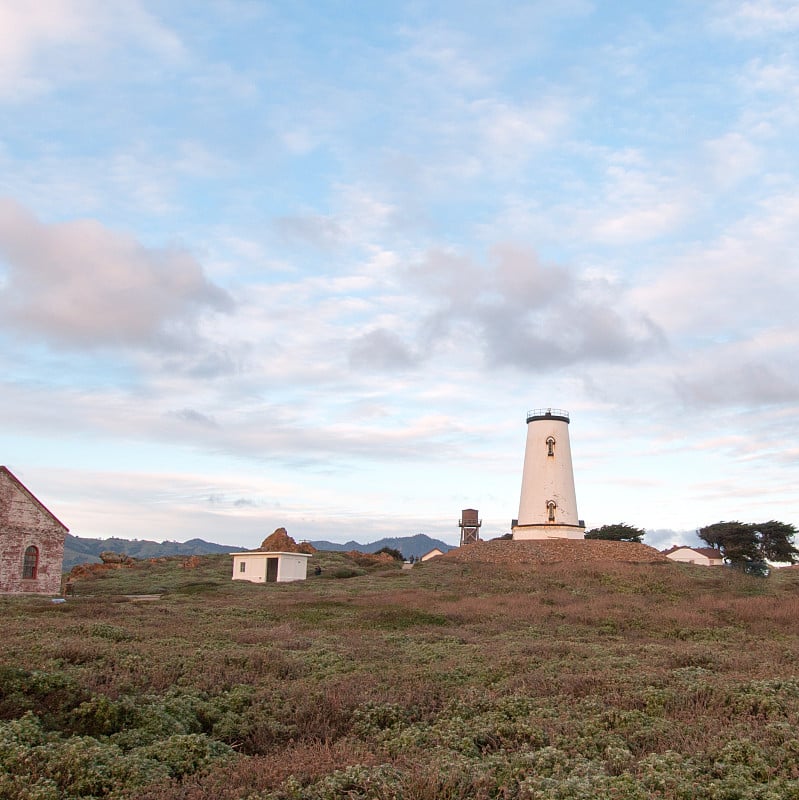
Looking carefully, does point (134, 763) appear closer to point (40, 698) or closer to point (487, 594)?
point (40, 698)

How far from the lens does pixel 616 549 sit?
58.8 m

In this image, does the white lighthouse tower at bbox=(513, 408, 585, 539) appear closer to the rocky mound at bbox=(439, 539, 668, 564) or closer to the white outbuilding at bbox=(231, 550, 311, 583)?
the rocky mound at bbox=(439, 539, 668, 564)

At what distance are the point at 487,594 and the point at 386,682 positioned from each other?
24550 mm

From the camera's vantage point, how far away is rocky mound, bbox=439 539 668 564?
186 feet

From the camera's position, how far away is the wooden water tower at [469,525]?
8412 centimetres

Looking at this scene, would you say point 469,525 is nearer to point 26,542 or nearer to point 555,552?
point 555,552

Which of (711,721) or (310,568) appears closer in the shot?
(711,721)

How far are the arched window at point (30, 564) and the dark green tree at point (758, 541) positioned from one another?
74676mm

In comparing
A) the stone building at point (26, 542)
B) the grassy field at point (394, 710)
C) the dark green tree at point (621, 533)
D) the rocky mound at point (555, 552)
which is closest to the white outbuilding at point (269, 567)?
the rocky mound at point (555, 552)

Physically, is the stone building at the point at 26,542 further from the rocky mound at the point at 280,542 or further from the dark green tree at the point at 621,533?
the dark green tree at the point at 621,533

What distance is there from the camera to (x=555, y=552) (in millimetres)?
57688

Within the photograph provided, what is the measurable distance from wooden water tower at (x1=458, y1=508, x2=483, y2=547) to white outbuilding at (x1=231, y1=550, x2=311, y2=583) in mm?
34546

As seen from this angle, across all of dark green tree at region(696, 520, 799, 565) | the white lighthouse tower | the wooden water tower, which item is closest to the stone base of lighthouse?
the white lighthouse tower

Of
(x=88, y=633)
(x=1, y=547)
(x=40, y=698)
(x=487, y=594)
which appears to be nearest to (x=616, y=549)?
(x=487, y=594)
